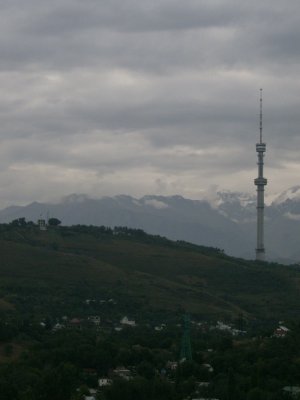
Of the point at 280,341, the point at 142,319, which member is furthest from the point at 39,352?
the point at 142,319

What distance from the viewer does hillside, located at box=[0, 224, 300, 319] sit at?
502 feet

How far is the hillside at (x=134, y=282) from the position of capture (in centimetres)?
15288

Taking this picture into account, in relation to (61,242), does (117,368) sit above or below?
below

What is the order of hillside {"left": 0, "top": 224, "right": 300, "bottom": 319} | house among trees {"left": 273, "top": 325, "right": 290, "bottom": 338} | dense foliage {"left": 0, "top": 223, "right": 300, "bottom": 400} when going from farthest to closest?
1. hillside {"left": 0, "top": 224, "right": 300, "bottom": 319}
2. house among trees {"left": 273, "top": 325, "right": 290, "bottom": 338}
3. dense foliage {"left": 0, "top": 223, "right": 300, "bottom": 400}

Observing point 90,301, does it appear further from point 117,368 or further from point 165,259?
point 117,368

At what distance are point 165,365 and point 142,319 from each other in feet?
178

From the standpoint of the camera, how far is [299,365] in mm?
83875

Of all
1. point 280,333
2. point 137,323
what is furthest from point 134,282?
point 280,333

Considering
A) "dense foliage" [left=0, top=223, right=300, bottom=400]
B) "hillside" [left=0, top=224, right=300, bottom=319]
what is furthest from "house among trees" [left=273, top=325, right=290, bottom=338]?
"hillside" [left=0, top=224, right=300, bottom=319]

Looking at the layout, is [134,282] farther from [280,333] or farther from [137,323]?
[280,333]

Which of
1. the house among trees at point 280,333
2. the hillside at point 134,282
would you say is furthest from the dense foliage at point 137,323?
the house among trees at point 280,333

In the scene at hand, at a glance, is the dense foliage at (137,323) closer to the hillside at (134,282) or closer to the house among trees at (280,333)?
the hillside at (134,282)

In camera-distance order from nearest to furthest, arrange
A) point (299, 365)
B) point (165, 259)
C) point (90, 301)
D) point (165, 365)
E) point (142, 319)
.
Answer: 1. point (299, 365)
2. point (165, 365)
3. point (142, 319)
4. point (90, 301)
5. point (165, 259)

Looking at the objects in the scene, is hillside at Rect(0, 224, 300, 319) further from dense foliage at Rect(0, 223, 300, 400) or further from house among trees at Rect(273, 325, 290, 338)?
house among trees at Rect(273, 325, 290, 338)
